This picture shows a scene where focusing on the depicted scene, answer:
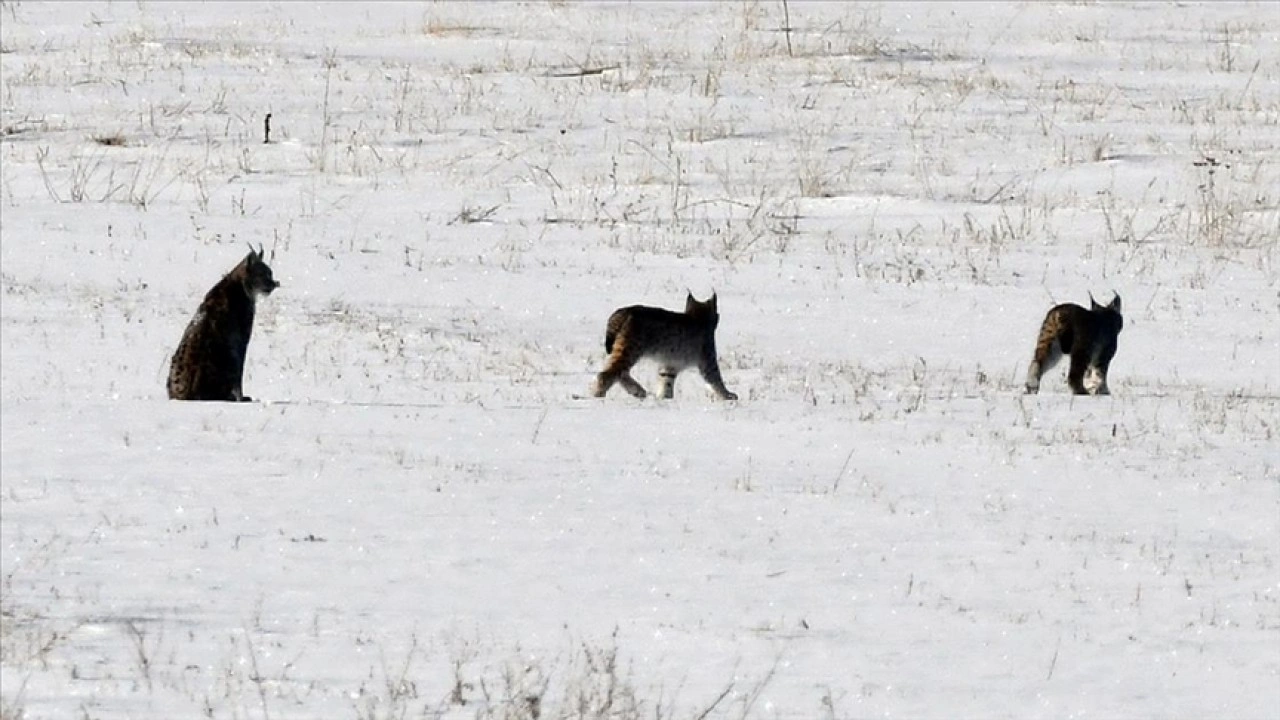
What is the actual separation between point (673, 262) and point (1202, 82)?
12.4 meters

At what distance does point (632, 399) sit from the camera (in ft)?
37.4

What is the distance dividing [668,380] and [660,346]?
0.31 metres

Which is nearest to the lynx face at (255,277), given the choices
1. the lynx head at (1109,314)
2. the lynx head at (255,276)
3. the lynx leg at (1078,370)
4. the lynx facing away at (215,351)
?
the lynx head at (255,276)

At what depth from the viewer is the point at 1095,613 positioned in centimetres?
768

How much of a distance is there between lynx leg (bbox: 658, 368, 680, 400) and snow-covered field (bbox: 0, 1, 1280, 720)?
0.20 meters

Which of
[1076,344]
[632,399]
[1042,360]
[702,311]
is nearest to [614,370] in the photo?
[632,399]

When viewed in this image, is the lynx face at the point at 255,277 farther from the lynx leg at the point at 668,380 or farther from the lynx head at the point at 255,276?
the lynx leg at the point at 668,380

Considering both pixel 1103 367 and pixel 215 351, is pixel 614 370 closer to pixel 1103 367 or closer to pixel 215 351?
pixel 215 351

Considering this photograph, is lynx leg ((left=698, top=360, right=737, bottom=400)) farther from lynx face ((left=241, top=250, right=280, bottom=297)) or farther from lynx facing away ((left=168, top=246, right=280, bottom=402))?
lynx facing away ((left=168, top=246, right=280, bottom=402))

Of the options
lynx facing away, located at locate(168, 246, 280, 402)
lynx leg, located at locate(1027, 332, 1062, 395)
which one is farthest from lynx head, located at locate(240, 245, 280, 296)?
lynx leg, located at locate(1027, 332, 1062, 395)

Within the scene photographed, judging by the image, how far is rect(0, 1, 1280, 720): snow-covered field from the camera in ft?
22.9

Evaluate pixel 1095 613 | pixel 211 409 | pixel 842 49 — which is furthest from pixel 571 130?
pixel 1095 613

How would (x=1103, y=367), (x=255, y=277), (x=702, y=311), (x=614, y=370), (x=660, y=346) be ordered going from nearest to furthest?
1. (x=614, y=370)
2. (x=660, y=346)
3. (x=255, y=277)
4. (x=702, y=311)
5. (x=1103, y=367)

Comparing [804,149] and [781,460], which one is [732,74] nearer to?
[804,149]
